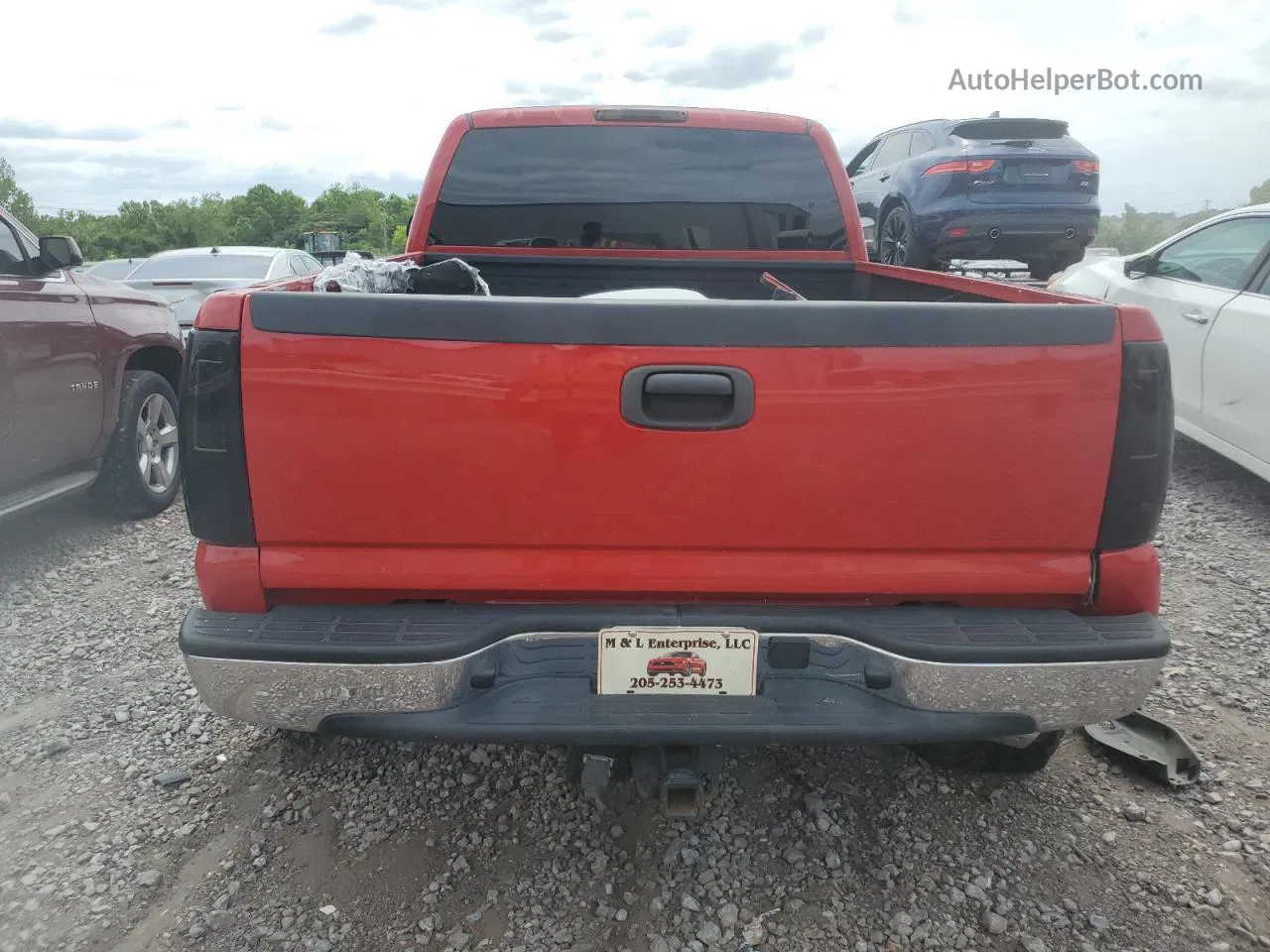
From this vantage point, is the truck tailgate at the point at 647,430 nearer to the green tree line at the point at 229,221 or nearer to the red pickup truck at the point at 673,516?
the red pickup truck at the point at 673,516

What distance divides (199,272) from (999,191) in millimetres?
7841

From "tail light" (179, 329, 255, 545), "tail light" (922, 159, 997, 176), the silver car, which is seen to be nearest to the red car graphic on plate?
"tail light" (179, 329, 255, 545)

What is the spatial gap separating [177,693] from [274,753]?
639 millimetres

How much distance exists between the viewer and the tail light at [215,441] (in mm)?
1808

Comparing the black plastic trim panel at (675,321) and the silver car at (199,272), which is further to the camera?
the silver car at (199,272)

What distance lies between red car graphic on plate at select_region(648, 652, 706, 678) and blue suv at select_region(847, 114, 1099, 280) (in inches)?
315

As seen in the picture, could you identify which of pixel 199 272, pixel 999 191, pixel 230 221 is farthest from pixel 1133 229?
pixel 230 221

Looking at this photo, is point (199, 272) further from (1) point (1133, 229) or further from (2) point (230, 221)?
(2) point (230, 221)

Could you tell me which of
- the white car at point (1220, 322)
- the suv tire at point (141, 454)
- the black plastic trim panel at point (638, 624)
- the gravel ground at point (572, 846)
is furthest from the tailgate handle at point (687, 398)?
the suv tire at point (141, 454)

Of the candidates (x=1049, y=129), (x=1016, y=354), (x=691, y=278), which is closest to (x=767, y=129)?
(x=691, y=278)

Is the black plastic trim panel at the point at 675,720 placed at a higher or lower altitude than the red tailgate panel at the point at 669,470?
lower

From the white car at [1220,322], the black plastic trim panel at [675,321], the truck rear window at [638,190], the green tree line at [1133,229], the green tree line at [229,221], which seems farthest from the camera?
the green tree line at [229,221]

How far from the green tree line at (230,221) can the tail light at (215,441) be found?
54540mm

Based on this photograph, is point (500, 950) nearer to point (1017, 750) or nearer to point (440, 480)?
point (440, 480)
